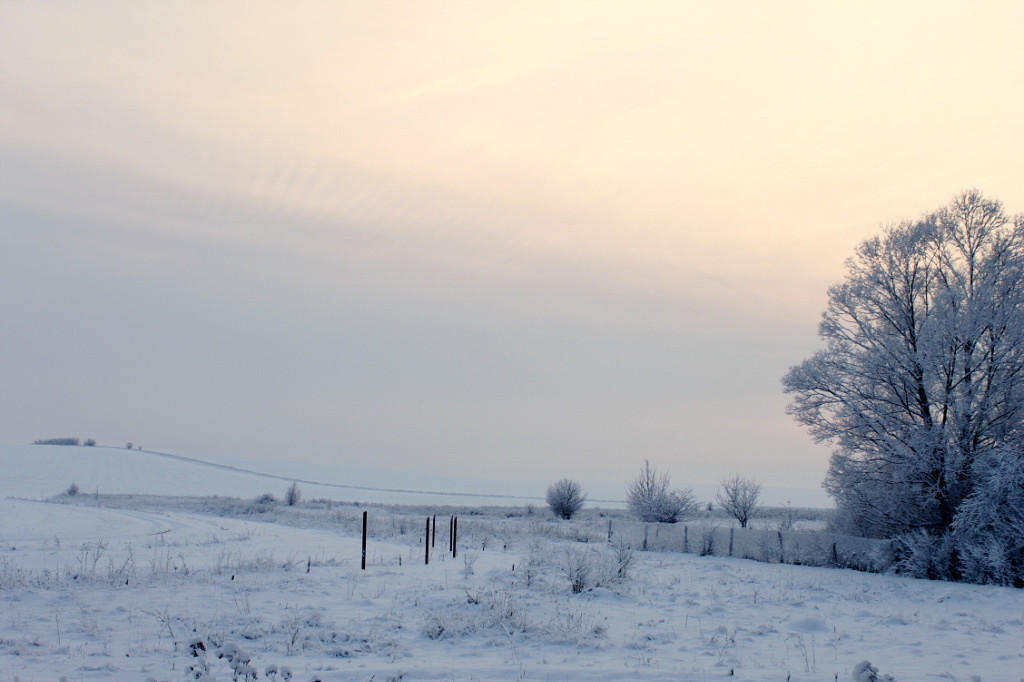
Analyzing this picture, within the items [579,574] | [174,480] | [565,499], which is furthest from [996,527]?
[174,480]

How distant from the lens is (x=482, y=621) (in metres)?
11.6

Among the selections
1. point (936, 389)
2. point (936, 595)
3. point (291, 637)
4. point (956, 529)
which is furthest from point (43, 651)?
point (936, 389)

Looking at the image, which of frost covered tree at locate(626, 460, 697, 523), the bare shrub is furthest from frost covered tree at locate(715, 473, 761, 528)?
the bare shrub

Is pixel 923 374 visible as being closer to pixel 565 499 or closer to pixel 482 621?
pixel 482 621

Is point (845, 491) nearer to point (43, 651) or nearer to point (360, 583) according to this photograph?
point (360, 583)

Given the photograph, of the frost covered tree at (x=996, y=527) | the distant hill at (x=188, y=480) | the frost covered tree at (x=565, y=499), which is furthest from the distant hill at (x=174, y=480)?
the frost covered tree at (x=996, y=527)

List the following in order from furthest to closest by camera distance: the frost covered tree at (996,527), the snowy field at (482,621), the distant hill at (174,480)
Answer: the distant hill at (174,480) → the frost covered tree at (996,527) → the snowy field at (482,621)

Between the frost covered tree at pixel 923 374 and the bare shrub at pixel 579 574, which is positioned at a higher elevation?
the frost covered tree at pixel 923 374

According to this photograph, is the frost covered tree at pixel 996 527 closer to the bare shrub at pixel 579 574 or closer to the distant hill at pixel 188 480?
the bare shrub at pixel 579 574

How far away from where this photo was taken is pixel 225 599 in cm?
1295

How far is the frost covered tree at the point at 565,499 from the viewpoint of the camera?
55.0m

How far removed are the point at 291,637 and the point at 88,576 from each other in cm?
675

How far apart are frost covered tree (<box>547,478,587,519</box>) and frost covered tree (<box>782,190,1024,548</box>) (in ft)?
101

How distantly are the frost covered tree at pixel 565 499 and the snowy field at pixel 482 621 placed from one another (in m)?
33.8
